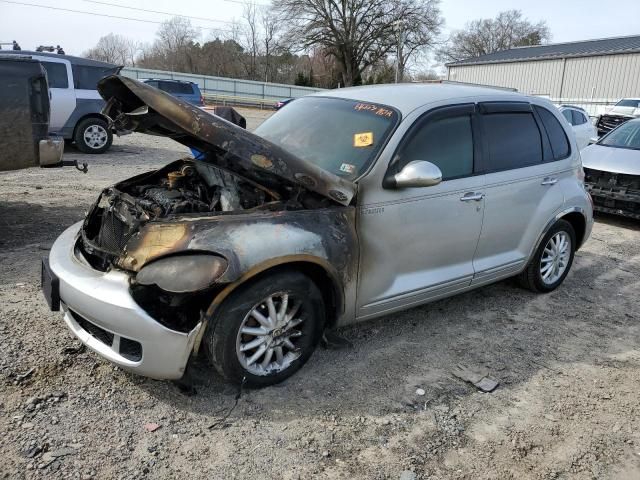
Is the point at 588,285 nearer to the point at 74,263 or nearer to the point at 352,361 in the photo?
the point at 352,361

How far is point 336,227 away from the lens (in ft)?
10.7

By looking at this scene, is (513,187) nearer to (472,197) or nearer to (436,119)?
(472,197)

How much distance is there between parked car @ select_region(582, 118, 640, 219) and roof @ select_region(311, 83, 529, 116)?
13.6ft

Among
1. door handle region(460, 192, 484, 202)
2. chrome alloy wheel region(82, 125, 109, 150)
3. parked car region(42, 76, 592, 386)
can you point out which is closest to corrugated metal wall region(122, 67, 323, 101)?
chrome alloy wheel region(82, 125, 109, 150)

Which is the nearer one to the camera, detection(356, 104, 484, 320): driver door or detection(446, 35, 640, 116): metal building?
detection(356, 104, 484, 320): driver door

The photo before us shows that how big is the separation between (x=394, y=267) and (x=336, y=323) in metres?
0.55

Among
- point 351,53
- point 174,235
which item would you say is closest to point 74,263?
point 174,235

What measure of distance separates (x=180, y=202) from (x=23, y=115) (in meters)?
2.87

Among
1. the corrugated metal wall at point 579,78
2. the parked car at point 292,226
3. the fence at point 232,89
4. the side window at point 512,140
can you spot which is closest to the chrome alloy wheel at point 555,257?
the parked car at point 292,226

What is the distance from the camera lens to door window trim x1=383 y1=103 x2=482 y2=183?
3.56 meters

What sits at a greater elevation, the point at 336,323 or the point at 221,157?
the point at 221,157

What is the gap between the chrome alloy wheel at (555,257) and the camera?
498 centimetres

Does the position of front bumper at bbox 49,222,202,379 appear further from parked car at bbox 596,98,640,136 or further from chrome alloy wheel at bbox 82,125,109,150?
parked car at bbox 596,98,640,136

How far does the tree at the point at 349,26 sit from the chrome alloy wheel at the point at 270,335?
1863 inches
